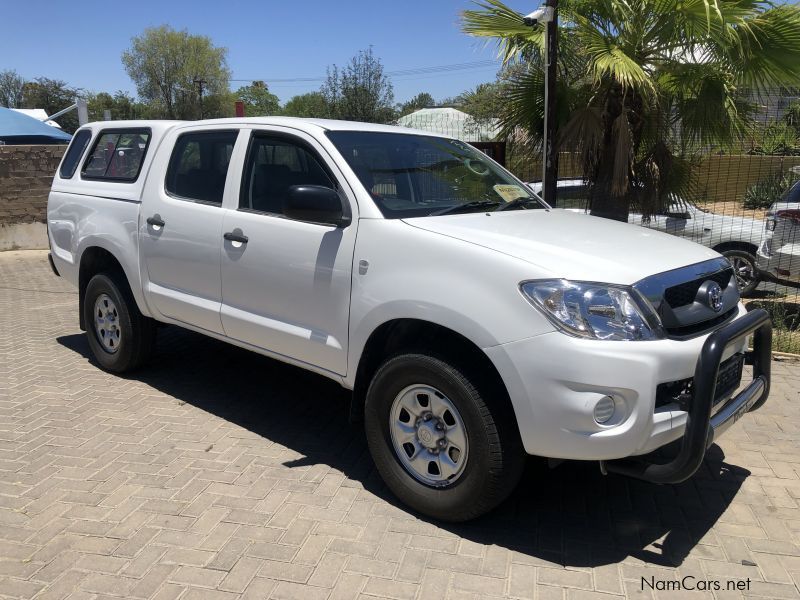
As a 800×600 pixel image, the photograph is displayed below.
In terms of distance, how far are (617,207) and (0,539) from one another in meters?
6.52

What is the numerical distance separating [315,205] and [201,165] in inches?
61.2

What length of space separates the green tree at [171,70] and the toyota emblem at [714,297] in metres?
62.9

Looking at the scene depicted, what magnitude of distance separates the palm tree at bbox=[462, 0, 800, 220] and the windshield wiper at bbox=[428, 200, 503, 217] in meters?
3.18

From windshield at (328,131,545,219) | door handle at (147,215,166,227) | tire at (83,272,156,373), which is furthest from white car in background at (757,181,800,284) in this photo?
tire at (83,272,156,373)

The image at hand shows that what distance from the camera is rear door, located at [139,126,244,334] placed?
443cm

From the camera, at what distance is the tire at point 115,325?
5.27m

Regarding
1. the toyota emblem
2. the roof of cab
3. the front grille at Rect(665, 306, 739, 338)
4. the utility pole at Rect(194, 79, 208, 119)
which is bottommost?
the front grille at Rect(665, 306, 739, 338)

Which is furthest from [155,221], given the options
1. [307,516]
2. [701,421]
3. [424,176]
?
[701,421]

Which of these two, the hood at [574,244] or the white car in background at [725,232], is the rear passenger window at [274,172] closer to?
the hood at [574,244]

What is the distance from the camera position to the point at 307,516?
348 cm

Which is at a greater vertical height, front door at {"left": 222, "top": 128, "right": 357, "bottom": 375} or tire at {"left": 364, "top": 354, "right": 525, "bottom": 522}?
front door at {"left": 222, "top": 128, "right": 357, "bottom": 375}

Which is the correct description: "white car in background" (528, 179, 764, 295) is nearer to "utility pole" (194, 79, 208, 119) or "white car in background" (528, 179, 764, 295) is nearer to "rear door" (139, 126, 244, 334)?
"rear door" (139, 126, 244, 334)

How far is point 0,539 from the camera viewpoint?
3260mm

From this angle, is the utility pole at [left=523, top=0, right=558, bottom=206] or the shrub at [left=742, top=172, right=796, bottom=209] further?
the shrub at [left=742, top=172, right=796, bottom=209]
